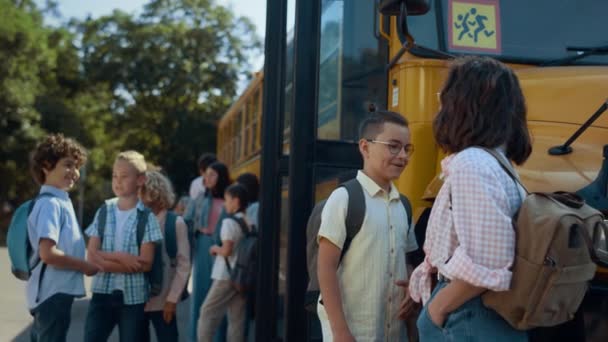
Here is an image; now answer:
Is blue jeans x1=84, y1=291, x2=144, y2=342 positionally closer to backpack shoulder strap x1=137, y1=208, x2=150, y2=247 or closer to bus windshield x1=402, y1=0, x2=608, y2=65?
backpack shoulder strap x1=137, y1=208, x2=150, y2=247

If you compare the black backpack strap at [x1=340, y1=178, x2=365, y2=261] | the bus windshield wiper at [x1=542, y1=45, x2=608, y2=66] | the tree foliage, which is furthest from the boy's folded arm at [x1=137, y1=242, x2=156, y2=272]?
the tree foliage

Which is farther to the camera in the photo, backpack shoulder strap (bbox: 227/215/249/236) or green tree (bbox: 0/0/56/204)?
green tree (bbox: 0/0/56/204)

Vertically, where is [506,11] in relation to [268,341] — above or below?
above

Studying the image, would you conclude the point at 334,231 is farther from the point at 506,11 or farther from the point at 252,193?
the point at 252,193

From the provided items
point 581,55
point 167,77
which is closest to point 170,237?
point 581,55

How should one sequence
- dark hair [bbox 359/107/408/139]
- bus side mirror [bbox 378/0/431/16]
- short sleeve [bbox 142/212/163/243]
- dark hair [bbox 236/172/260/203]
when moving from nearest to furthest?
dark hair [bbox 359/107/408/139] < bus side mirror [bbox 378/0/431/16] < short sleeve [bbox 142/212/163/243] < dark hair [bbox 236/172/260/203]

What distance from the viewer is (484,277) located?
2041 millimetres

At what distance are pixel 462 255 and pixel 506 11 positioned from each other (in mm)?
2063

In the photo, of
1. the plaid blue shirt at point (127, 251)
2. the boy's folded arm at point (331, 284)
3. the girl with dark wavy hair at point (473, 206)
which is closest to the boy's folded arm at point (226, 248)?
the plaid blue shirt at point (127, 251)

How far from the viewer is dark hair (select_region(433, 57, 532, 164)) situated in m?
2.22

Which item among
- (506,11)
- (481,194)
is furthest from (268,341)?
(481,194)

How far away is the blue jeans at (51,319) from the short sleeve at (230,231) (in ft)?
6.77

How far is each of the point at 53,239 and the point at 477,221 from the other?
2468 mm

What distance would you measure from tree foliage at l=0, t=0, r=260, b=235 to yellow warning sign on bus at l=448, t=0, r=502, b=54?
29804mm
